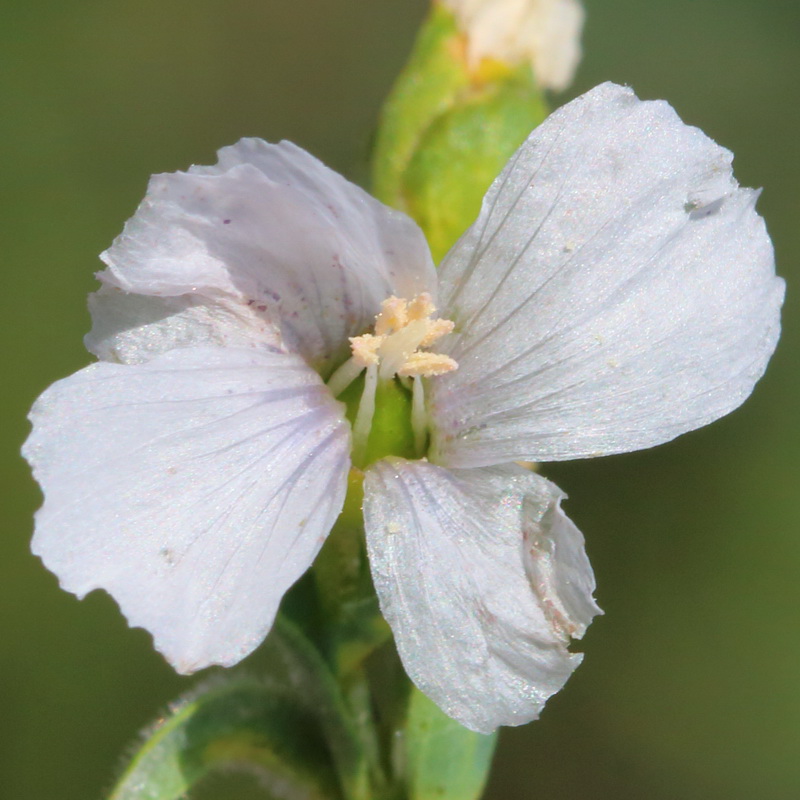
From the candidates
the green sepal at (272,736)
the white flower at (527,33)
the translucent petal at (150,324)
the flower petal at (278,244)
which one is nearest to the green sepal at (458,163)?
the white flower at (527,33)

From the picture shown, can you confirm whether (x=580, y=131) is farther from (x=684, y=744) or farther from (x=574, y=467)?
(x=684, y=744)

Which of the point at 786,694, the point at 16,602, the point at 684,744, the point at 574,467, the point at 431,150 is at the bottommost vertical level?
the point at 16,602

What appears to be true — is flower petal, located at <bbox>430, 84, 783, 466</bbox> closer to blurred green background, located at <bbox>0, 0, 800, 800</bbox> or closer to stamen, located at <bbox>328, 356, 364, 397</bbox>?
stamen, located at <bbox>328, 356, 364, 397</bbox>

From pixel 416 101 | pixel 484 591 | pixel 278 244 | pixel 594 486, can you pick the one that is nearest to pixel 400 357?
pixel 278 244

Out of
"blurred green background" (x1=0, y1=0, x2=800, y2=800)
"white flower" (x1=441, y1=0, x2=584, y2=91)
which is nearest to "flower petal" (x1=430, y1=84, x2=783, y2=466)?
"white flower" (x1=441, y1=0, x2=584, y2=91)

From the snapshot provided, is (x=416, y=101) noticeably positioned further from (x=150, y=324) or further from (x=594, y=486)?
(x=594, y=486)

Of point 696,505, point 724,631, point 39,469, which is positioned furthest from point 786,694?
point 39,469
